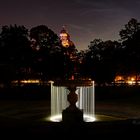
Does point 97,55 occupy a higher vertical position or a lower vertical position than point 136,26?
lower

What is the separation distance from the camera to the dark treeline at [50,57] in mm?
35688

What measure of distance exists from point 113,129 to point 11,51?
3055 centimetres

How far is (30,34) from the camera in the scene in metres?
38.2

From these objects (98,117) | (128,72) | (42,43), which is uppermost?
(42,43)

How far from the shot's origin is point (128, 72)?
141 feet

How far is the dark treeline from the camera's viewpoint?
3569cm

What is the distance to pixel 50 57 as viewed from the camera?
3847cm

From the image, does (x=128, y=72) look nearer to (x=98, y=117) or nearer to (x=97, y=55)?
(x=97, y=55)

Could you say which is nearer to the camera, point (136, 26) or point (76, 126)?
point (76, 126)

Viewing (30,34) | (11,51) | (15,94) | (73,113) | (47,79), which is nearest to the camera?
(73,113)

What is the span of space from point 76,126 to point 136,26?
36.1 metres

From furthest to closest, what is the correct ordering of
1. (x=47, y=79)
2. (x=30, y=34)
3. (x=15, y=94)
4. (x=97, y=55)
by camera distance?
(x=97, y=55), (x=47, y=79), (x=30, y=34), (x=15, y=94)

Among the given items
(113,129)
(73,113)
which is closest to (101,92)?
(73,113)

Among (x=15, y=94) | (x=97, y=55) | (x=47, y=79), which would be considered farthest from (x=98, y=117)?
(x=97, y=55)
